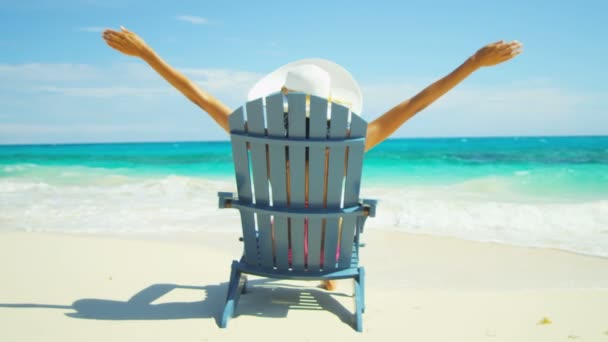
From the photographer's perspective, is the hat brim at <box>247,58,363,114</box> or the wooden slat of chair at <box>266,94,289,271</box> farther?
the hat brim at <box>247,58,363,114</box>

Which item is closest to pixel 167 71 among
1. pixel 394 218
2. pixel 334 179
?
pixel 334 179

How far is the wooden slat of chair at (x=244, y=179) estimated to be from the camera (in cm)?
323

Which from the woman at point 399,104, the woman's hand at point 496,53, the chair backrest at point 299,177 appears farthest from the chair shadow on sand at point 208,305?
the woman's hand at point 496,53

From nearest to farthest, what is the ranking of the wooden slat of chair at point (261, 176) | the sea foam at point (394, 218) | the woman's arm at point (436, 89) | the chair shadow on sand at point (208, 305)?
the wooden slat of chair at point (261, 176) < the woman's arm at point (436, 89) < the chair shadow on sand at point (208, 305) < the sea foam at point (394, 218)

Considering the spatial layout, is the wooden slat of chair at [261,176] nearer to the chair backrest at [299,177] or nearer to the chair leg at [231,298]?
the chair backrest at [299,177]

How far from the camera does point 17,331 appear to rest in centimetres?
316

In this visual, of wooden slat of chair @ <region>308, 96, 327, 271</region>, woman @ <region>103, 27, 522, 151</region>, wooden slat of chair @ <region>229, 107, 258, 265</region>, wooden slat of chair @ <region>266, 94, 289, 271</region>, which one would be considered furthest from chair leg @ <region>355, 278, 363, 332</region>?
woman @ <region>103, 27, 522, 151</region>

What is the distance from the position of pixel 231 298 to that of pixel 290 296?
670 millimetres

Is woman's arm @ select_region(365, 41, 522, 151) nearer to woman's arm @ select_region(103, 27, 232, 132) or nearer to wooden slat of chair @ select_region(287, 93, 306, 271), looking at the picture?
wooden slat of chair @ select_region(287, 93, 306, 271)

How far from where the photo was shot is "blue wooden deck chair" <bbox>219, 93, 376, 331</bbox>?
122 inches

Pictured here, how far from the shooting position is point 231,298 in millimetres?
3375

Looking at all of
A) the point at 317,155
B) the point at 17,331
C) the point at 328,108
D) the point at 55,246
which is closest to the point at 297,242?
the point at 317,155

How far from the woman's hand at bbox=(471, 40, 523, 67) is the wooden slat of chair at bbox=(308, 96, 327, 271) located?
3.63 ft

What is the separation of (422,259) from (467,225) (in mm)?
2492
